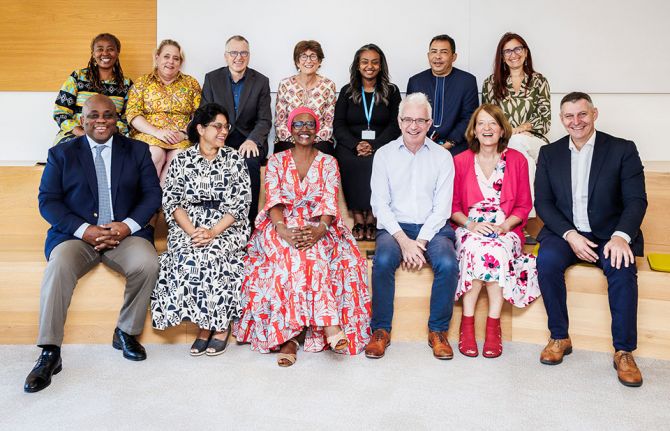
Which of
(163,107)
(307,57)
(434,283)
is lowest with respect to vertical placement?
(434,283)

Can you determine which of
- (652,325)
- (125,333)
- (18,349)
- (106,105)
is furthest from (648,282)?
(18,349)

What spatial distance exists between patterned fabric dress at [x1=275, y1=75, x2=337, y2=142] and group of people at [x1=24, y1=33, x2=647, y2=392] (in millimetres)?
865

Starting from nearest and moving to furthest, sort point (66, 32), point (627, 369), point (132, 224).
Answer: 1. point (627, 369)
2. point (132, 224)
3. point (66, 32)

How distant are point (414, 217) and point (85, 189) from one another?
1.88m

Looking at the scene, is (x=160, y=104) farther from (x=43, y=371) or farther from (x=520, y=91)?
(x=520, y=91)

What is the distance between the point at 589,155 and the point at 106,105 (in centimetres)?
272

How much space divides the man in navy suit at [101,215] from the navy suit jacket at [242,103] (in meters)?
0.99

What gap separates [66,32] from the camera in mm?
5031

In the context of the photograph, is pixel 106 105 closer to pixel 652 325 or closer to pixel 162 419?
pixel 162 419

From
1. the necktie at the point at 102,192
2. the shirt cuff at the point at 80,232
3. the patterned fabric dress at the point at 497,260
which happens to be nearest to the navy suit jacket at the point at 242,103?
the necktie at the point at 102,192

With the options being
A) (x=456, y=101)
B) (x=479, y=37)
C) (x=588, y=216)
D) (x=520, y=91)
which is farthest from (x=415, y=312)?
(x=479, y=37)

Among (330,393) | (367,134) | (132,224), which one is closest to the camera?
(330,393)

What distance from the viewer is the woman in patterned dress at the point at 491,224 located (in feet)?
10.3

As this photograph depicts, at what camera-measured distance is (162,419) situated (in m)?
2.31
